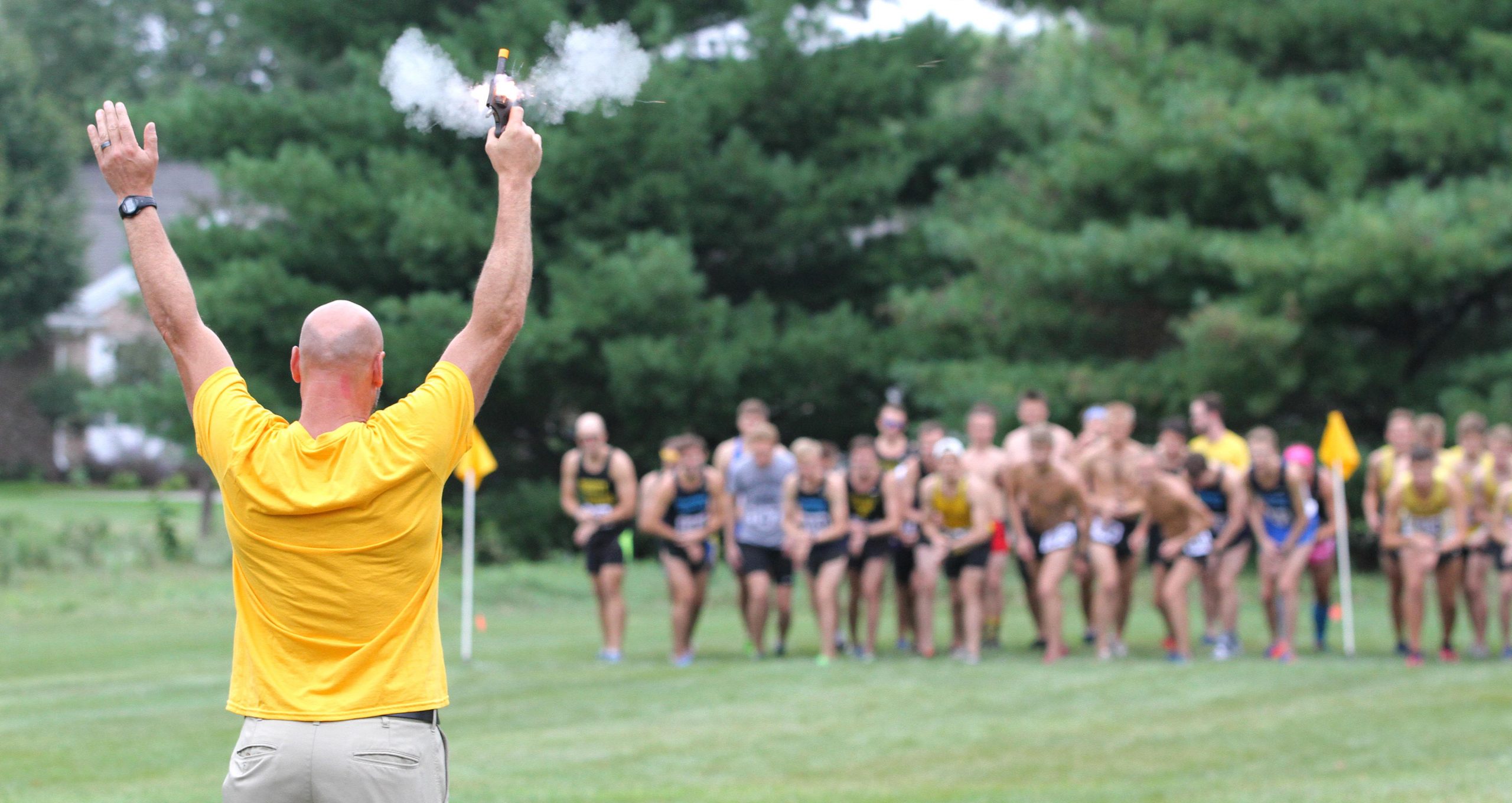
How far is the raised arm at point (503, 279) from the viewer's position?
364cm

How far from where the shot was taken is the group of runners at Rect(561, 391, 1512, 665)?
14.4m

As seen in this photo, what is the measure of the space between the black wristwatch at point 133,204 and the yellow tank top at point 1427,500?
42.6ft

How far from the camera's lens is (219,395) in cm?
361

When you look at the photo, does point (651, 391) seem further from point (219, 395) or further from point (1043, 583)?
point (219, 395)

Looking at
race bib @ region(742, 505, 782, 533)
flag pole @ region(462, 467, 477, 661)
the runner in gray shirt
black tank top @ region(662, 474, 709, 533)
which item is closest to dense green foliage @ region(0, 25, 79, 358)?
flag pole @ region(462, 467, 477, 661)

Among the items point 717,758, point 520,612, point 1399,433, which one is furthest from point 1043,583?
point 520,612

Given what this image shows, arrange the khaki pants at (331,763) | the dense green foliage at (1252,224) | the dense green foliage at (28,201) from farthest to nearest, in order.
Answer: the dense green foliage at (28,201), the dense green foliage at (1252,224), the khaki pants at (331,763)

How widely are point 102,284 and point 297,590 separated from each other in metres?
50.9

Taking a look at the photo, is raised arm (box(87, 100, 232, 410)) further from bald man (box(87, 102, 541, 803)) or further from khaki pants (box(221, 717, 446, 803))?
khaki pants (box(221, 717, 446, 803))

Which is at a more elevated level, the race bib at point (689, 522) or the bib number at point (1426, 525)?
the race bib at point (689, 522)

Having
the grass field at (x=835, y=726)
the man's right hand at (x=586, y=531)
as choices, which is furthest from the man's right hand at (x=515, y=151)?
the man's right hand at (x=586, y=531)

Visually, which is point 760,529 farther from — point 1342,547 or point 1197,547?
point 1342,547

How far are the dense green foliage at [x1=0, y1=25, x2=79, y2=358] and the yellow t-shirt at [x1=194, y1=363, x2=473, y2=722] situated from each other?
41.5 meters

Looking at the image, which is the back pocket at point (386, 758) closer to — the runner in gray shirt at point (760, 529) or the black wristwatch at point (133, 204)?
the black wristwatch at point (133, 204)
